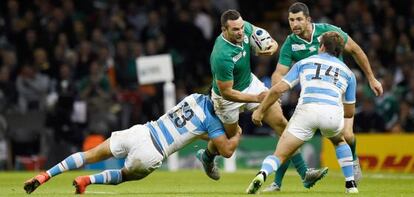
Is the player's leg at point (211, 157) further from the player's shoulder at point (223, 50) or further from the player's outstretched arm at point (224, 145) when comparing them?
the player's shoulder at point (223, 50)

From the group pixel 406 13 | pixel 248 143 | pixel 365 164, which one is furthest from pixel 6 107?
pixel 406 13

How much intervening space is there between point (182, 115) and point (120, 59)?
1102 centimetres

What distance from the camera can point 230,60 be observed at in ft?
41.8

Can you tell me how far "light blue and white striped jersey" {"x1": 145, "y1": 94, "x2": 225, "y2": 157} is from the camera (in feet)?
41.3

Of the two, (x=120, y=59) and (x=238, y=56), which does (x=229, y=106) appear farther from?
(x=120, y=59)

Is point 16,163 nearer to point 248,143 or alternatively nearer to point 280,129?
point 248,143

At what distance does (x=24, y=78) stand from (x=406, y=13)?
8898 millimetres

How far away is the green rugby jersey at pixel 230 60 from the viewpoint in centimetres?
1273

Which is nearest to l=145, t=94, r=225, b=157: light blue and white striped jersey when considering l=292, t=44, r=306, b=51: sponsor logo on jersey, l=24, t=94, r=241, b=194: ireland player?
l=24, t=94, r=241, b=194: ireland player

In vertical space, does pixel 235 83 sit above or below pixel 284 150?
above

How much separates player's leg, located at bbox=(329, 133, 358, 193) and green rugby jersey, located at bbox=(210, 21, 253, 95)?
4.92 feet

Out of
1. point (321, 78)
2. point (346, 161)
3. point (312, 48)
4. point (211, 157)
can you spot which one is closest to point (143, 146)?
point (211, 157)

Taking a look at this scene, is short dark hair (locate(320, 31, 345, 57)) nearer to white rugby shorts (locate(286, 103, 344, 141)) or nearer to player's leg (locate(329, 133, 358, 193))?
white rugby shorts (locate(286, 103, 344, 141))

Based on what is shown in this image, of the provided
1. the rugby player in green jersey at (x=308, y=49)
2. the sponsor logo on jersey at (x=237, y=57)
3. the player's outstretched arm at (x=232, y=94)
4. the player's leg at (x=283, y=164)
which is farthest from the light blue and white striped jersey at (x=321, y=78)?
the rugby player in green jersey at (x=308, y=49)
